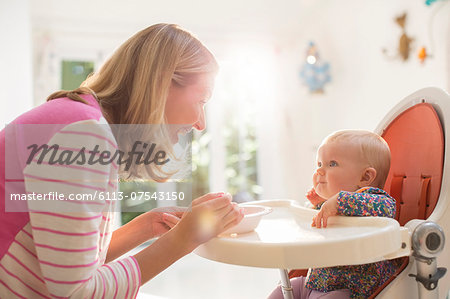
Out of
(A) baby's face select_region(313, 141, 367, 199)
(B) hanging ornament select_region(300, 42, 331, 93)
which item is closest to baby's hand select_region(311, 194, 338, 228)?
(A) baby's face select_region(313, 141, 367, 199)

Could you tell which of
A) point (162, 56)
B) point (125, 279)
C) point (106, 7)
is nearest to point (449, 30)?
point (162, 56)

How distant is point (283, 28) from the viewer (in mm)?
4176

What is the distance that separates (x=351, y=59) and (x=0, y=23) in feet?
8.30

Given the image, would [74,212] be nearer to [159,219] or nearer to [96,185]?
[96,185]

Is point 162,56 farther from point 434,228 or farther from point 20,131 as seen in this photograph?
point 434,228

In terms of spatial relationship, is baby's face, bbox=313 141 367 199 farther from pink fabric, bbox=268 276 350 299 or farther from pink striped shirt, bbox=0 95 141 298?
pink striped shirt, bbox=0 95 141 298

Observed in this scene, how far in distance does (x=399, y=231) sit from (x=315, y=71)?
291 cm

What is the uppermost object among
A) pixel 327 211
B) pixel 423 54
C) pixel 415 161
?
pixel 423 54

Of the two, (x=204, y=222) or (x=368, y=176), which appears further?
(x=368, y=176)

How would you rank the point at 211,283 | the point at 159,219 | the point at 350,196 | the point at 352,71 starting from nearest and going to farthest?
the point at 350,196, the point at 159,219, the point at 211,283, the point at 352,71

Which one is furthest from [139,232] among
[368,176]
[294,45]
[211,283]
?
[294,45]

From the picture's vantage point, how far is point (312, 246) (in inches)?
29.8

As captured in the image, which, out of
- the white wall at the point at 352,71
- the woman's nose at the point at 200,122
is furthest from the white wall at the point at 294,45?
the woman's nose at the point at 200,122

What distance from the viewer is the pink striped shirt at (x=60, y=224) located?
0.75 meters
